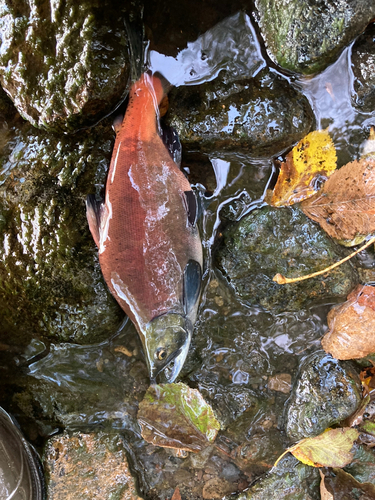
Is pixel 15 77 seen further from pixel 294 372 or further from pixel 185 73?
pixel 294 372

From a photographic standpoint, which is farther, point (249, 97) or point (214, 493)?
point (214, 493)

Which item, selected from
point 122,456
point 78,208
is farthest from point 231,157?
point 122,456

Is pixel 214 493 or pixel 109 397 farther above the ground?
pixel 109 397

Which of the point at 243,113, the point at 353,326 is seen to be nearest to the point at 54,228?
the point at 243,113

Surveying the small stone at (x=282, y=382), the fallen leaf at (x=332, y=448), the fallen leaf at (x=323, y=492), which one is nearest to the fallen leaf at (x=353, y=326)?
the small stone at (x=282, y=382)

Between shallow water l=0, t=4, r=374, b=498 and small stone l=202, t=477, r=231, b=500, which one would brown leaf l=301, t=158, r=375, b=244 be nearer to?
shallow water l=0, t=4, r=374, b=498

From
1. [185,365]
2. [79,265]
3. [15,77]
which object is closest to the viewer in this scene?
[15,77]

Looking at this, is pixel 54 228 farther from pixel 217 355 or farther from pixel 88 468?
pixel 88 468
